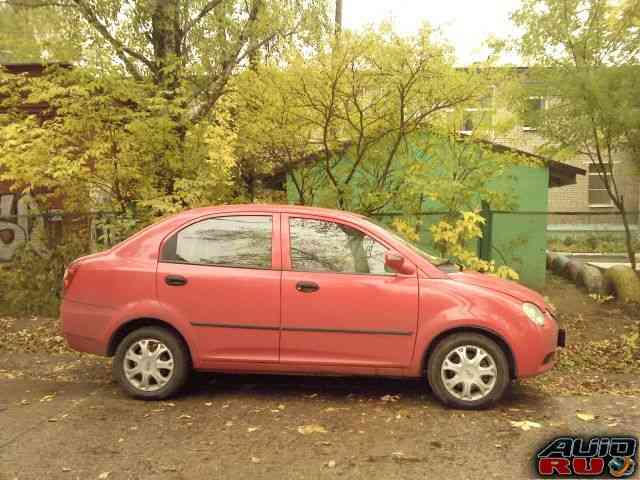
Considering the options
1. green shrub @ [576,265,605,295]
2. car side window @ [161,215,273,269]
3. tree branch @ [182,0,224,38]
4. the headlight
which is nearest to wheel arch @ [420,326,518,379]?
the headlight

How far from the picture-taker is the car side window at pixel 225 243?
→ 4.92 meters

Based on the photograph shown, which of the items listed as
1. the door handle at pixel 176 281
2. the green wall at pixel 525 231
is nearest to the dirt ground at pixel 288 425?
the door handle at pixel 176 281

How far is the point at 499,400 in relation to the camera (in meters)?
4.98

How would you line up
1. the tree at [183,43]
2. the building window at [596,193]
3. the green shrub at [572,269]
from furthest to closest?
the building window at [596,193], the green shrub at [572,269], the tree at [183,43]

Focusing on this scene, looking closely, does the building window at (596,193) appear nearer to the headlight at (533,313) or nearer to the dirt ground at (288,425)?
the dirt ground at (288,425)

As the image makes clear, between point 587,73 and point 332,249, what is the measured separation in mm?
6316

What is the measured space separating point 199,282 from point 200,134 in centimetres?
351

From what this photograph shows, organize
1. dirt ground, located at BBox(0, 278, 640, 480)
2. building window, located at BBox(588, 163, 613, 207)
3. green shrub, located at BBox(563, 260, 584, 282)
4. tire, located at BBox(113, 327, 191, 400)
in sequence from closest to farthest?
dirt ground, located at BBox(0, 278, 640, 480), tire, located at BBox(113, 327, 191, 400), green shrub, located at BBox(563, 260, 584, 282), building window, located at BBox(588, 163, 613, 207)

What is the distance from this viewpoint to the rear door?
4.81m

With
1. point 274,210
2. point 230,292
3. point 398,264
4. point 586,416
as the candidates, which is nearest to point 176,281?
point 230,292

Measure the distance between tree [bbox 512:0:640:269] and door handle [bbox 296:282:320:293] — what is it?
615cm

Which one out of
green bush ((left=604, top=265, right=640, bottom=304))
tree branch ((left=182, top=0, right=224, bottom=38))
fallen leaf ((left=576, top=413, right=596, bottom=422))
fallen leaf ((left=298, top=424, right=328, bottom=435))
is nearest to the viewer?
fallen leaf ((left=298, top=424, right=328, bottom=435))

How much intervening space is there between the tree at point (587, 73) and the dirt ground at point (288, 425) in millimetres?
4178

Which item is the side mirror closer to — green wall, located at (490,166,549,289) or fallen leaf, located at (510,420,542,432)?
fallen leaf, located at (510,420,542,432)
